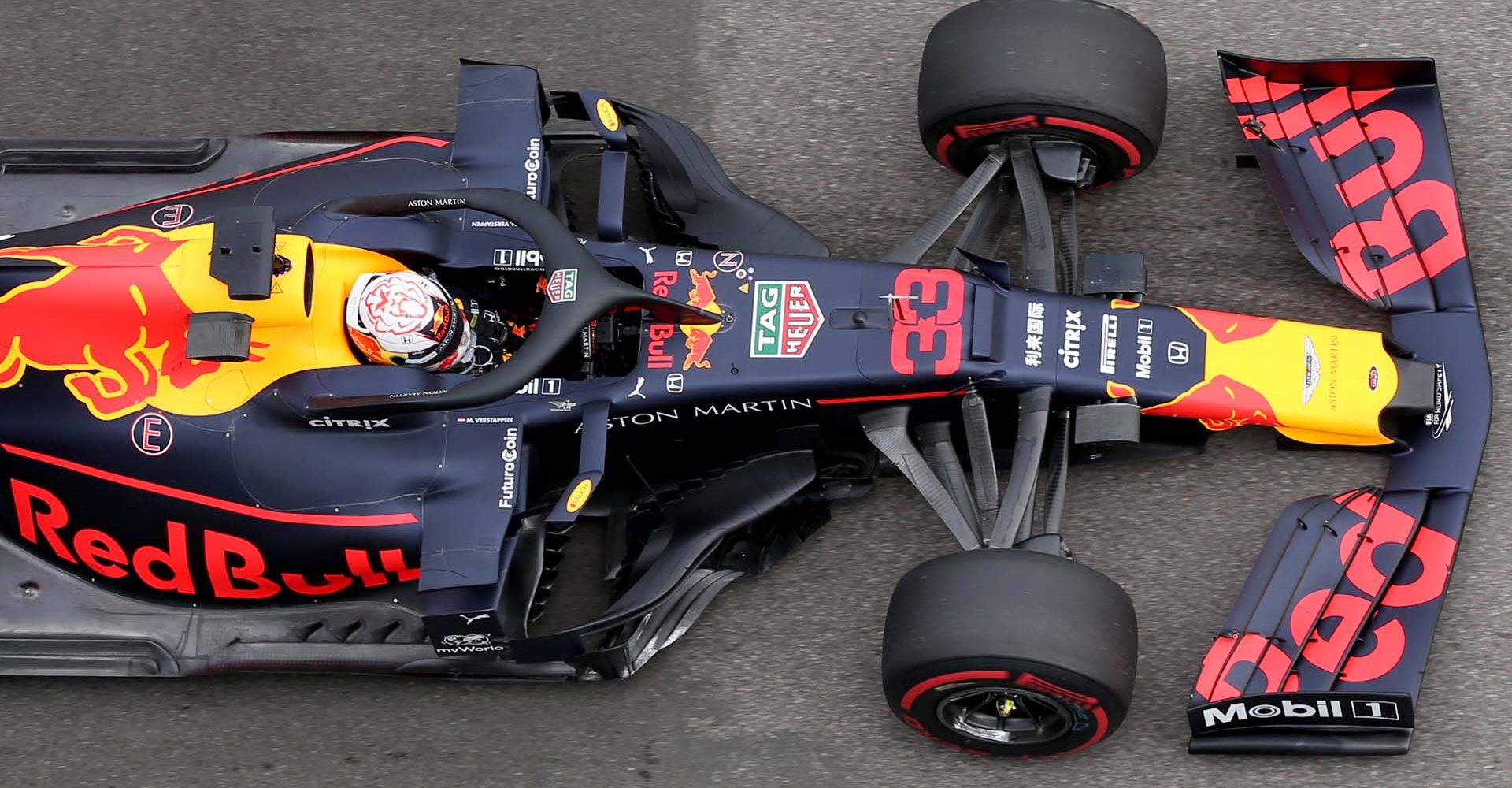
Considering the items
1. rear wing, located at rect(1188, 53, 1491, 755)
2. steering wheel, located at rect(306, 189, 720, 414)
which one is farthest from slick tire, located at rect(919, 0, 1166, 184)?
steering wheel, located at rect(306, 189, 720, 414)

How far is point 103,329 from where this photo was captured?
507 centimetres

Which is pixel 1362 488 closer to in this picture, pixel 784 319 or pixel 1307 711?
pixel 1307 711

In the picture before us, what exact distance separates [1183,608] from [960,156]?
6.07 feet

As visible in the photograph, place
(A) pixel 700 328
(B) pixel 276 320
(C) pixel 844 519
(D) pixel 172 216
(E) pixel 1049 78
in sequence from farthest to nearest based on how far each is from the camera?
(C) pixel 844 519
(D) pixel 172 216
(E) pixel 1049 78
(A) pixel 700 328
(B) pixel 276 320

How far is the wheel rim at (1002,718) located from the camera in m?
4.97

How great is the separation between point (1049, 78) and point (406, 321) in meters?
2.33

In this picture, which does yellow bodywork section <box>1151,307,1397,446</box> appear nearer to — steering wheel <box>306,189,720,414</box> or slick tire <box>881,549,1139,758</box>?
slick tire <box>881,549,1139,758</box>

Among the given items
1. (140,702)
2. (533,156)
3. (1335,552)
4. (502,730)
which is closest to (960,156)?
(533,156)

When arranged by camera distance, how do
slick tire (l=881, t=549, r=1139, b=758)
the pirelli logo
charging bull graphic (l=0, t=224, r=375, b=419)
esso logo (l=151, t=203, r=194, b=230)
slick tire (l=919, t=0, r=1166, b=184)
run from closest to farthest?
slick tire (l=881, t=549, r=1139, b=758) < the pirelli logo < charging bull graphic (l=0, t=224, r=375, b=419) < slick tire (l=919, t=0, r=1166, b=184) < esso logo (l=151, t=203, r=194, b=230)

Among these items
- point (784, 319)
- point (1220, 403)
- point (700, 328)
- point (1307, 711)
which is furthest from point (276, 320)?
point (1307, 711)

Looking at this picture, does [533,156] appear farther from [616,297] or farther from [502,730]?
[502,730]

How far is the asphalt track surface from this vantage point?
5445mm

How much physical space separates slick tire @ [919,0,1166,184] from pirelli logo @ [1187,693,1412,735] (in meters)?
1.96

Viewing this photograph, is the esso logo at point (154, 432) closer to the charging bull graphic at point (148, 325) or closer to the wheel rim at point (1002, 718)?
the charging bull graphic at point (148, 325)
